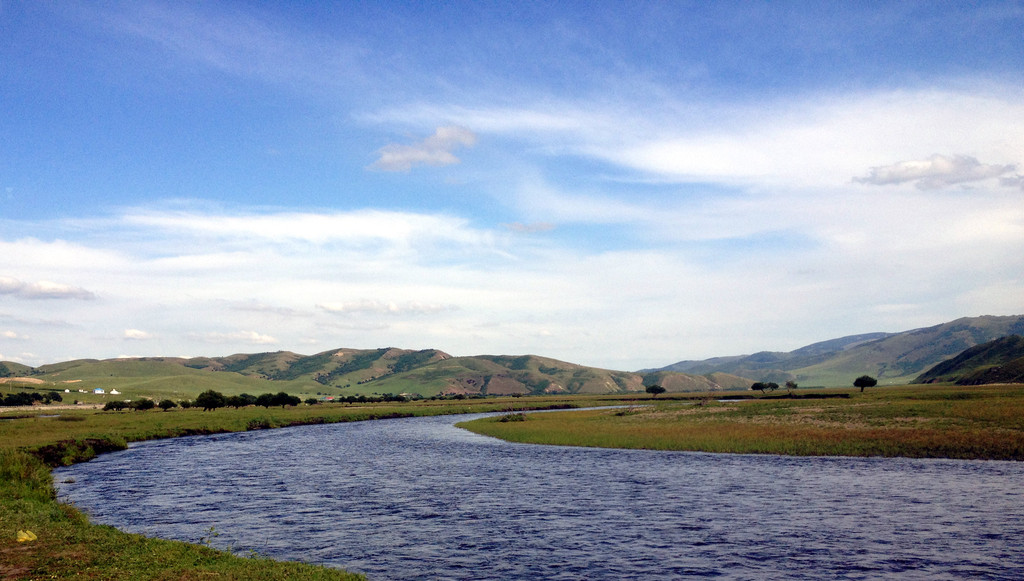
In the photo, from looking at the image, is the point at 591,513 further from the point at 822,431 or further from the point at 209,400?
the point at 209,400

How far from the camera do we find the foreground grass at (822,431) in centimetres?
5600

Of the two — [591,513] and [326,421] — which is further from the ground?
[591,513]

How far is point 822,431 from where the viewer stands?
6731 centimetres

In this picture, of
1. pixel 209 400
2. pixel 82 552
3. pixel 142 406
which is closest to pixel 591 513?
pixel 82 552

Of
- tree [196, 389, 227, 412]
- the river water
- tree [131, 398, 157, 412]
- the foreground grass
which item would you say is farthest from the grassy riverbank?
tree [196, 389, 227, 412]

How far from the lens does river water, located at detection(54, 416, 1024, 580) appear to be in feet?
88.2

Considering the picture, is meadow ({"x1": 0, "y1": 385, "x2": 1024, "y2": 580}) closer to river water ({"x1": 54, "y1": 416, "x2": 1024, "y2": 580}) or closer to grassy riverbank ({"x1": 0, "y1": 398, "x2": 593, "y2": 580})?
grassy riverbank ({"x1": 0, "y1": 398, "x2": 593, "y2": 580})

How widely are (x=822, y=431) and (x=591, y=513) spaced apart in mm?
41481

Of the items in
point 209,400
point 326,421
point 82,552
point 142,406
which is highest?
point 82,552

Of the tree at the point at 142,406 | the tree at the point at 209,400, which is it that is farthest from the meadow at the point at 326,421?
the tree at the point at 142,406

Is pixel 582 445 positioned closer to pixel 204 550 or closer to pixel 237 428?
pixel 204 550

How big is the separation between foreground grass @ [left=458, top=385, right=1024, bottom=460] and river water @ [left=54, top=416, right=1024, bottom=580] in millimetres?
4066

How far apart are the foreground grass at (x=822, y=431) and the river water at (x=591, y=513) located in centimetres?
407

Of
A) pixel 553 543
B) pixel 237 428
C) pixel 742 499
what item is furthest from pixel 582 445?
pixel 237 428
